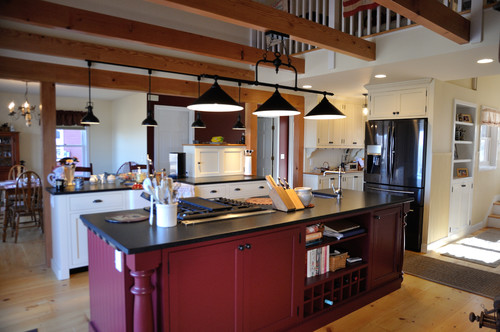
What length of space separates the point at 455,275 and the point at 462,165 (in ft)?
8.54

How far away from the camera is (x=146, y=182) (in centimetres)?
203

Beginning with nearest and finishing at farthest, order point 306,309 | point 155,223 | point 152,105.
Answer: point 155,223 < point 306,309 < point 152,105

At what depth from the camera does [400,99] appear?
4863 mm

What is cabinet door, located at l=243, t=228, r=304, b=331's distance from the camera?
2.21m

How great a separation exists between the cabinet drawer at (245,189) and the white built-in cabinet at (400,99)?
80.2 inches

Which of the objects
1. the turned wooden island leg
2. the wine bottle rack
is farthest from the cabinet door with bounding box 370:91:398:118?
the turned wooden island leg

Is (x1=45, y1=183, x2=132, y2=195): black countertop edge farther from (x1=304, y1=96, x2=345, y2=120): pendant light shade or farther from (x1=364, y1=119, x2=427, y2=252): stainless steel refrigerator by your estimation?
(x1=364, y1=119, x2=427, y2=252): stainless steel refrigerator

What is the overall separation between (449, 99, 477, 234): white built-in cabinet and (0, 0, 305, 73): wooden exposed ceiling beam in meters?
3.55

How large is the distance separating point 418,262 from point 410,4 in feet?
10.5

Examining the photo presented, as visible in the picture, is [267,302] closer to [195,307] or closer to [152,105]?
[195,307]

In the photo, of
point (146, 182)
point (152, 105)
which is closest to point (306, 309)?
point (146, 182)

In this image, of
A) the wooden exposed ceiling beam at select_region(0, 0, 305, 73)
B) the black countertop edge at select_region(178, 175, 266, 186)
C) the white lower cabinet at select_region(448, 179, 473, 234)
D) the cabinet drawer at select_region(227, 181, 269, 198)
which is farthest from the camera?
the white lower cabinet at select_region(448, 179, 473, 234)

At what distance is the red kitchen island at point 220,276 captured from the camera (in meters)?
1.83

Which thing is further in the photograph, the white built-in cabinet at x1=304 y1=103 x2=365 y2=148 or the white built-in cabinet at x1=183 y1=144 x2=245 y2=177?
the white built-in cabinet at x1=304 y1=103 x2=365 y2=148
